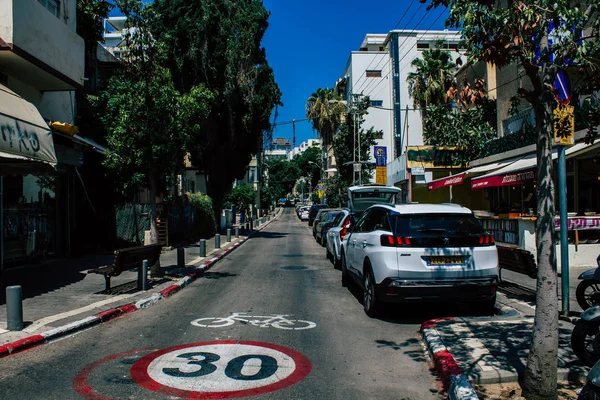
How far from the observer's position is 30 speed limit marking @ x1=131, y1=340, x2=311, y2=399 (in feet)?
15.8

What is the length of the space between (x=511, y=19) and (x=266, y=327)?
521 centimetres

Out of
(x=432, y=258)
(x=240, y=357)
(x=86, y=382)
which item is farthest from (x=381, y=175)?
(x=86, y=382)

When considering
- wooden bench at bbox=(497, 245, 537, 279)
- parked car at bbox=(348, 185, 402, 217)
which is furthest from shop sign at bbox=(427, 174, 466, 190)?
wooden bench at bbox=(497, 245, 537, 279)

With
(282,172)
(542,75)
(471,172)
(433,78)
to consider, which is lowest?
(542,75)

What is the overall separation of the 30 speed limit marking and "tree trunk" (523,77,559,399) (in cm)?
229

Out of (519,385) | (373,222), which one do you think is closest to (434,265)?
(373,222)

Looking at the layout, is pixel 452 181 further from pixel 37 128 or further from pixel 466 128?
pixel 37 128

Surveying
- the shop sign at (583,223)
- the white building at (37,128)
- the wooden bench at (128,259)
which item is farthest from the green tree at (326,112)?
the wooden bench at (128,259)

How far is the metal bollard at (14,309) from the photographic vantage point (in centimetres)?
680

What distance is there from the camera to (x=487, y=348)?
5.84 m

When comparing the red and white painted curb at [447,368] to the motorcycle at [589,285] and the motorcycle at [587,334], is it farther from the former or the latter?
the motorcycle at [589,285]

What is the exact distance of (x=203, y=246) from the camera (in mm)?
17328

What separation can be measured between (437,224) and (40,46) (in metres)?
10.4

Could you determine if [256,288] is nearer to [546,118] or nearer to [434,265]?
[434,265]
